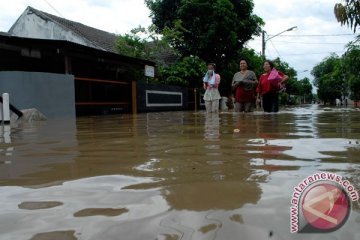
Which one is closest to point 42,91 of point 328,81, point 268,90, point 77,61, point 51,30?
point 77,61

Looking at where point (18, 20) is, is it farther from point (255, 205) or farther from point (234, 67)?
point (255, 205)

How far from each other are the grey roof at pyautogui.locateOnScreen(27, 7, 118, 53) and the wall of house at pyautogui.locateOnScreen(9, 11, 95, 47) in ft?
0.87

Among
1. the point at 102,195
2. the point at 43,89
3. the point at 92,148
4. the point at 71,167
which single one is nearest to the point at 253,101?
the point at 43,89

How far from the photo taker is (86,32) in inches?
956

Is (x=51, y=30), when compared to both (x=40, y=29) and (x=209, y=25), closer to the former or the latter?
(x=40, y=29)

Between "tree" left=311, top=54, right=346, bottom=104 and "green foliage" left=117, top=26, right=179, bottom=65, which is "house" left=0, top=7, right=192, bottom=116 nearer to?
"green foliage" left=117, top=26, right=179, bottom=65

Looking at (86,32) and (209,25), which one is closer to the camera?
(86,32)

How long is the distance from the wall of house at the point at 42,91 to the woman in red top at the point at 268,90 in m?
5.62

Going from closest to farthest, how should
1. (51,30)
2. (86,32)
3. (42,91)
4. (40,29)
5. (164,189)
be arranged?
1. (164,189)
2. (42,91)
3. (51,30)
4. (40,29)
5. (86,32)

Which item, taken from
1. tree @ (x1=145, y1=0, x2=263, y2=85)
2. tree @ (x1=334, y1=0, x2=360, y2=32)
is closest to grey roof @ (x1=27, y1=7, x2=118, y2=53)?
tree @ (x1=145, y1=0, x2=263, y2=85)

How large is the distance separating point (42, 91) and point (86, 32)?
12.7m

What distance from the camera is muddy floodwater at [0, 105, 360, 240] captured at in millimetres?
1813

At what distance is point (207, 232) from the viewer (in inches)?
69.3

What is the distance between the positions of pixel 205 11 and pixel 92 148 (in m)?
21.1
